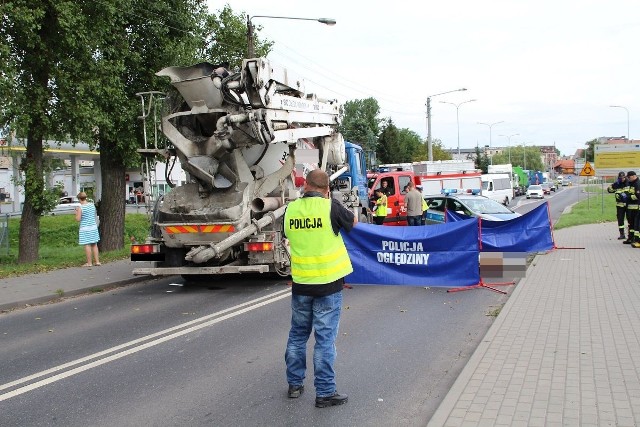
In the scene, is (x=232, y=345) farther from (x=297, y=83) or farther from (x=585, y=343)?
(x=297, y=83)

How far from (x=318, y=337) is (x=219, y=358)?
2.04 metres

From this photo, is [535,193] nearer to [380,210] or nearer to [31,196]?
[380,210]

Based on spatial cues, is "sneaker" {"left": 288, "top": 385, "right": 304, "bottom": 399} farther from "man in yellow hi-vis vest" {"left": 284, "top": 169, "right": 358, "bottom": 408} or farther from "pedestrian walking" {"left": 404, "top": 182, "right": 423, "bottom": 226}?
"pedestrian walking" {"left": 404, "top": 182, "right": 423, "bottom": 226}

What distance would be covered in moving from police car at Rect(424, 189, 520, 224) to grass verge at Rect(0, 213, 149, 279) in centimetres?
855

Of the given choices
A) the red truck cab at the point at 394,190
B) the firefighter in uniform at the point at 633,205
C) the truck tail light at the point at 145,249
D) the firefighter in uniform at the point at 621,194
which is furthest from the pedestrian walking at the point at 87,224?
the firefighter in uniform at the point at 621,194

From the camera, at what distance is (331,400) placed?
544 cm

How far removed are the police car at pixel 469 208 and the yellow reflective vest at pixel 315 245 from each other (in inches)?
495

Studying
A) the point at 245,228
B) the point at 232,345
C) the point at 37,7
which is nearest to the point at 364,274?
the point at 245,228

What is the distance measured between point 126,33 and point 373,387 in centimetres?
1396

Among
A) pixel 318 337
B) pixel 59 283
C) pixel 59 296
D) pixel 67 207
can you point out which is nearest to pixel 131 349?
pixel 318 337

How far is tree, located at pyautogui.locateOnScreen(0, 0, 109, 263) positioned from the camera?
46.0 ft

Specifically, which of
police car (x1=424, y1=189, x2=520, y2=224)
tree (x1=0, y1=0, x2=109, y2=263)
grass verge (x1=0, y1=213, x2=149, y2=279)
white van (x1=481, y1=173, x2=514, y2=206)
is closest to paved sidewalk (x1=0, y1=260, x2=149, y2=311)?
grass verge (x1=0, y1=213, x2=149, y2=279)

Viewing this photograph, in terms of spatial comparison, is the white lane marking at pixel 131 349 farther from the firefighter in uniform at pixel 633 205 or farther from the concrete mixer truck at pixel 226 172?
the firefighter in uniform at pixel 633 205

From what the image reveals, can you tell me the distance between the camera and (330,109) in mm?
15000
